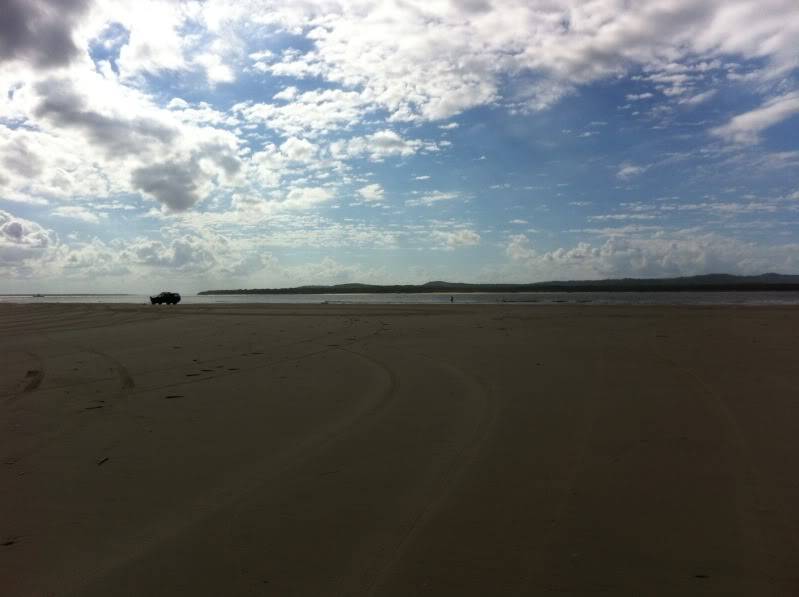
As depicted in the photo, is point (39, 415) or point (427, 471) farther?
point (39, 415)

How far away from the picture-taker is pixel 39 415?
6.54 metres

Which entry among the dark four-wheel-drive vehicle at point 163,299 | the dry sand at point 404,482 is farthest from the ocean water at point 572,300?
the dry sand at point 404,482

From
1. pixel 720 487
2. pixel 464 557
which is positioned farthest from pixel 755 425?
pixel 464 557

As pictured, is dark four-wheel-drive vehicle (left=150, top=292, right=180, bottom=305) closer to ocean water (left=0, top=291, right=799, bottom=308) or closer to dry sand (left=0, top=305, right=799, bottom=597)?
ocean water (left=0, top=291, right=799, bottom=308)

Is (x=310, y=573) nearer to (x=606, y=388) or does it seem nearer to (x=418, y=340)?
(x=606, y=388)

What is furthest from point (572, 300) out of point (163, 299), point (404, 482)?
point (404, 482)

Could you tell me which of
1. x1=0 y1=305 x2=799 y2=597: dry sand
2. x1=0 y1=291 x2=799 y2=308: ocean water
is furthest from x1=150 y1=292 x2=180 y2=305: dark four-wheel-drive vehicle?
x1=0 y1=305 x2=799 y2=597: dry sand

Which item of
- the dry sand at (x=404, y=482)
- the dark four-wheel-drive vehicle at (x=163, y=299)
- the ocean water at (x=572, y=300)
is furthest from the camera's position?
the dark four-wheel-drive vehicle at (x=163, y=299)

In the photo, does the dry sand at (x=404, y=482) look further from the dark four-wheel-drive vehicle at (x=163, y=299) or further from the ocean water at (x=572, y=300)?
the dark four-wheel-drive vehicle at (x=163, y=299)

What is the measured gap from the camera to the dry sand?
304 cm

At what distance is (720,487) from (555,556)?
5.93 ft

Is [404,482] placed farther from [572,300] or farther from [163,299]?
[163,299]

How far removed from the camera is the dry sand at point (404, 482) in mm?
3039

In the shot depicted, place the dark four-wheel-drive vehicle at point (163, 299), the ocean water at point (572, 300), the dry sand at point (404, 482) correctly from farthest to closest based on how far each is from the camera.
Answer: the dark four-wheel-drive vehicle at point (163, 299)
the ocean water at point (572, 300)
the dry sand at point (404, 482)
